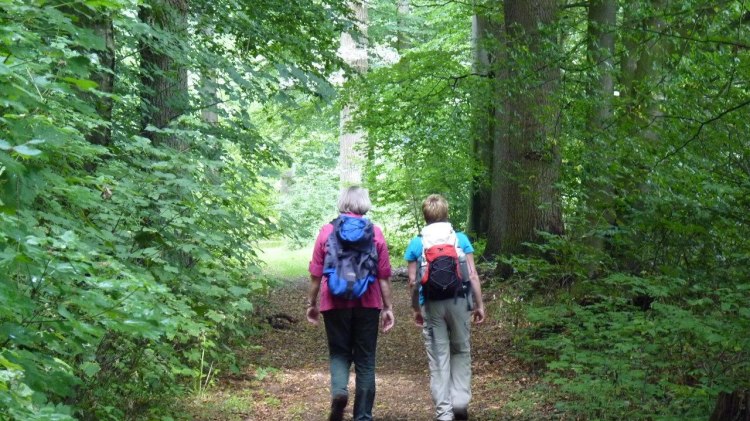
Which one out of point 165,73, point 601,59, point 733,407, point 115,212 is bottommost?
point 733,407

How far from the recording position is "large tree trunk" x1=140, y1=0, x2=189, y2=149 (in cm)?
852

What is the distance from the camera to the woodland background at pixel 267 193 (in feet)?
11.8

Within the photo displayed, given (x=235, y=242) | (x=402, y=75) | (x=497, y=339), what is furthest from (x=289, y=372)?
(x=402, y=75)

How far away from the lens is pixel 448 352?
642cm

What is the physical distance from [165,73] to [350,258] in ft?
13.1

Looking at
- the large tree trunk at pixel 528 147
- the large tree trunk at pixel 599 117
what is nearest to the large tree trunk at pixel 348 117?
the large tree trunk at pixel 528 147

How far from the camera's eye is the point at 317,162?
35781mm

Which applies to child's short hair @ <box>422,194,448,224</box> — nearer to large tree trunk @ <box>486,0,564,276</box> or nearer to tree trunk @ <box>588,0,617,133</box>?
tree trunk @ <box>588,0,617,133</box>

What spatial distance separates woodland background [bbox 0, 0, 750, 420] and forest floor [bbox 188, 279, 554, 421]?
0.97ft

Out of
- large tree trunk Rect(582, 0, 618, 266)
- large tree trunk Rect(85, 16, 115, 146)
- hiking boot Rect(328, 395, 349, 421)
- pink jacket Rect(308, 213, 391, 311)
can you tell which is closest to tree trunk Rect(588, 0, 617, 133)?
large tree trunk Rect(582, 0, 618, 266)

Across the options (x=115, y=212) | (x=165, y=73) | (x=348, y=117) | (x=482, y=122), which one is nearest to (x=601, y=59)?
(x=482, y=122)

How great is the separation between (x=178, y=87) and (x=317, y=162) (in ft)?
85.6

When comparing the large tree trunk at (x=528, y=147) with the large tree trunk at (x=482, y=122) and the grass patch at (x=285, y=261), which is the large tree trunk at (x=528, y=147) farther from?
the grass patch at (x=285, y=261)

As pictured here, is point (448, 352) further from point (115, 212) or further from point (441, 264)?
point (115, 212)
